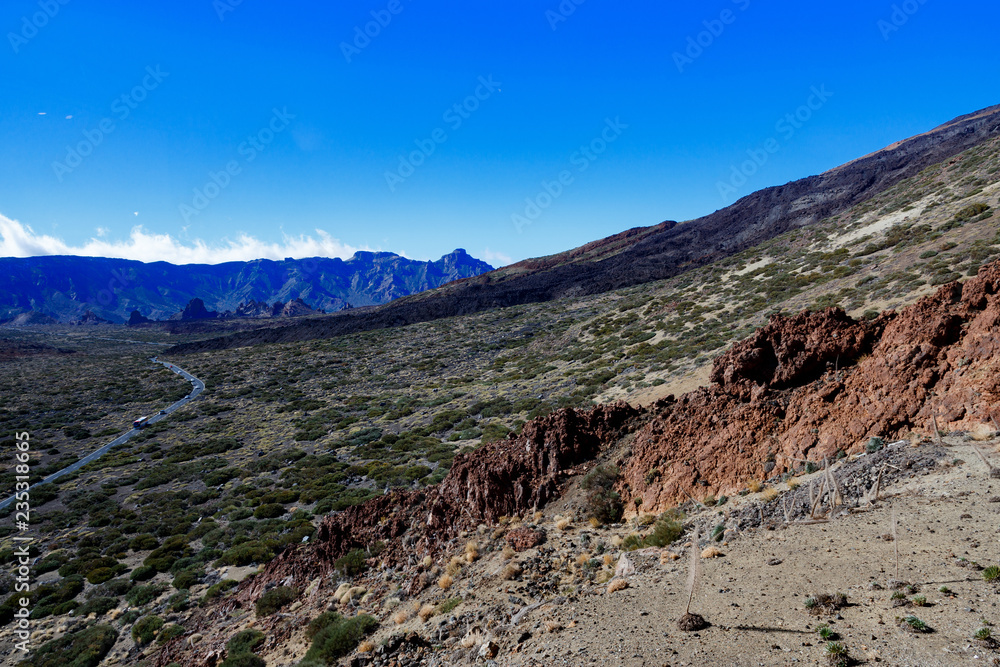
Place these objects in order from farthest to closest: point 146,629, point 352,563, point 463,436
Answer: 1. point 463,436
2. point 146,629
3. point 352,563

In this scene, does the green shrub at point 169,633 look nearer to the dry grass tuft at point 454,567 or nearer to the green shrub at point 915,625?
the dry grass tuft at point 454,567

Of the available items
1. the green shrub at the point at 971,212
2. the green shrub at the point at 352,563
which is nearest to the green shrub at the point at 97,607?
the green shrub at the point at 352,563

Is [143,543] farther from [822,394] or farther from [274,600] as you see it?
[822,394]

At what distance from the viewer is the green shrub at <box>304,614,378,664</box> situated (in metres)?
8.94

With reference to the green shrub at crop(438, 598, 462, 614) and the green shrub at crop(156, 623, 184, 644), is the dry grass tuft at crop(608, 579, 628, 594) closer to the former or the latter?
the green shrub at crop(438, 598, 462, 614)

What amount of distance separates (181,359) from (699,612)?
319 ft

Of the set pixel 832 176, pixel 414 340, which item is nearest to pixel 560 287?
pixel 414 340

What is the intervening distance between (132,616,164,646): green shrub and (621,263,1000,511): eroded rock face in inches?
549

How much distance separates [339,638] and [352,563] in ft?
9.99

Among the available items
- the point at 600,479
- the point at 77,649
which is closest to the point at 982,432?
the point at 600,479

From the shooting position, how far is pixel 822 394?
1012cm

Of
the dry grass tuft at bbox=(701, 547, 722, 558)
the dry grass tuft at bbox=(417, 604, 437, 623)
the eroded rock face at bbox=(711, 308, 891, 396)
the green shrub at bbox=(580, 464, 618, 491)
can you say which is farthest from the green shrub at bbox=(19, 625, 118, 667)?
the eroded rock face at bbox=(711, 308, 891, 396)

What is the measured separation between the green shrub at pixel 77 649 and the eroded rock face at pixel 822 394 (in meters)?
15.2

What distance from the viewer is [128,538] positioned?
19.4 m
